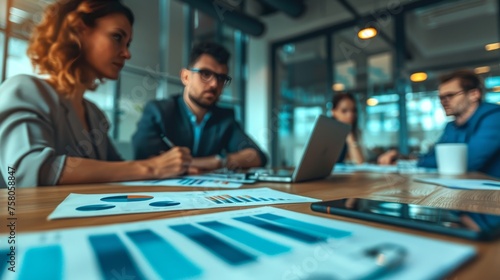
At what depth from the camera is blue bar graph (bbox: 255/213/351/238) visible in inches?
9.9

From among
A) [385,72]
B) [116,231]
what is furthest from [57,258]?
[385,72]

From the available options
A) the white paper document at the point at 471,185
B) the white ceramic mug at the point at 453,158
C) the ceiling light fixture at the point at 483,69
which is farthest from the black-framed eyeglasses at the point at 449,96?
the ceiling light fixture at the point at 483,69

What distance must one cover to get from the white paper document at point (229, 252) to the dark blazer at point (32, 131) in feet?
1.65

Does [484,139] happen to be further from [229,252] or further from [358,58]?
[358,58]

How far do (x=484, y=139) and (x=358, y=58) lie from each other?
311 centimetres

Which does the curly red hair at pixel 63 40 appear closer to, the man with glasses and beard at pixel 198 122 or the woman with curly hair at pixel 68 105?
the woman with curly hair at pixel 68 105

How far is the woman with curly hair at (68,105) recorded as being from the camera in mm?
651

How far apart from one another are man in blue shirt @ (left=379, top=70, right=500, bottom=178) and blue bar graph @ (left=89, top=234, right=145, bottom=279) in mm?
1800

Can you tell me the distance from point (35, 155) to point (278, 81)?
4.43 meters

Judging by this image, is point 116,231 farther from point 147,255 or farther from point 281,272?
point 281,272

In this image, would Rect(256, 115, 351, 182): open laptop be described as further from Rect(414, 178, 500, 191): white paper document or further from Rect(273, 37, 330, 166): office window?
Rect(273, 37, 330, 166): office window

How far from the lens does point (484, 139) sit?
4.59 ft

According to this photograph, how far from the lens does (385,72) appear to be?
3.81 meters

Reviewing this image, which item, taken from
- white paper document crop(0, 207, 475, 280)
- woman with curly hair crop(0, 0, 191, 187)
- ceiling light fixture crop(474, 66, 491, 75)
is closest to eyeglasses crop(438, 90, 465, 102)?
woman with curly hair crop(0, 0, 191, 187)
